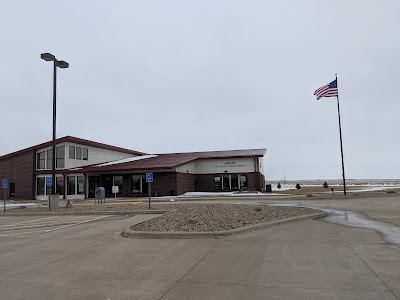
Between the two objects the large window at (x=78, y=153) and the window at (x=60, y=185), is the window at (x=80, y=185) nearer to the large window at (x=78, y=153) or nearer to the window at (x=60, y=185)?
the window at (x=60, y=185)

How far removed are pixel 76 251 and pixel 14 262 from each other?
144 cm

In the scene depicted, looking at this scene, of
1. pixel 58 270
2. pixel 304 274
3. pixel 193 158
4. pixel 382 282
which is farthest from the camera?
pixel 193 158

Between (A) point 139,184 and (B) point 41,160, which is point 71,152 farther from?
(A) point 139,184

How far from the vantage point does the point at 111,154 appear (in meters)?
45.6

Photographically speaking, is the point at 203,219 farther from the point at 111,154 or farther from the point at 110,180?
the point at 111,154

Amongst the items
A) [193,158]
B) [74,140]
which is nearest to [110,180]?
[74,140]

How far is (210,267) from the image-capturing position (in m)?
6.91

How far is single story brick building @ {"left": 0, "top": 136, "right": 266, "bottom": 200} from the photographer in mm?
36625

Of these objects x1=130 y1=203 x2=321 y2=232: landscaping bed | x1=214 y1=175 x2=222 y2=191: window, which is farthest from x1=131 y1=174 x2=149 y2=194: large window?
x1=130 y1=203 x2=321 y2=232: landscaping bed

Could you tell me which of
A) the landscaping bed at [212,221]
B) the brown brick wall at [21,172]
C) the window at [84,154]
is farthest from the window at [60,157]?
the landscaping bed at [212,221]

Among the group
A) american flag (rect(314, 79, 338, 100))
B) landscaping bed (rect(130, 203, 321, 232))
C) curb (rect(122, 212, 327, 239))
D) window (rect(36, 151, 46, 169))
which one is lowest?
curb (rect(122, 212, 327, 239))

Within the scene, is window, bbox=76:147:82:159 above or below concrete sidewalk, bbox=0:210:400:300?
above

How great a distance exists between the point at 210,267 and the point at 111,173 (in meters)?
32.7

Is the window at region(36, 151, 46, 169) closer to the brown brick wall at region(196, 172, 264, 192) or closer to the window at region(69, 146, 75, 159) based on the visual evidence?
the window at region(69, 146, 75, 159)
